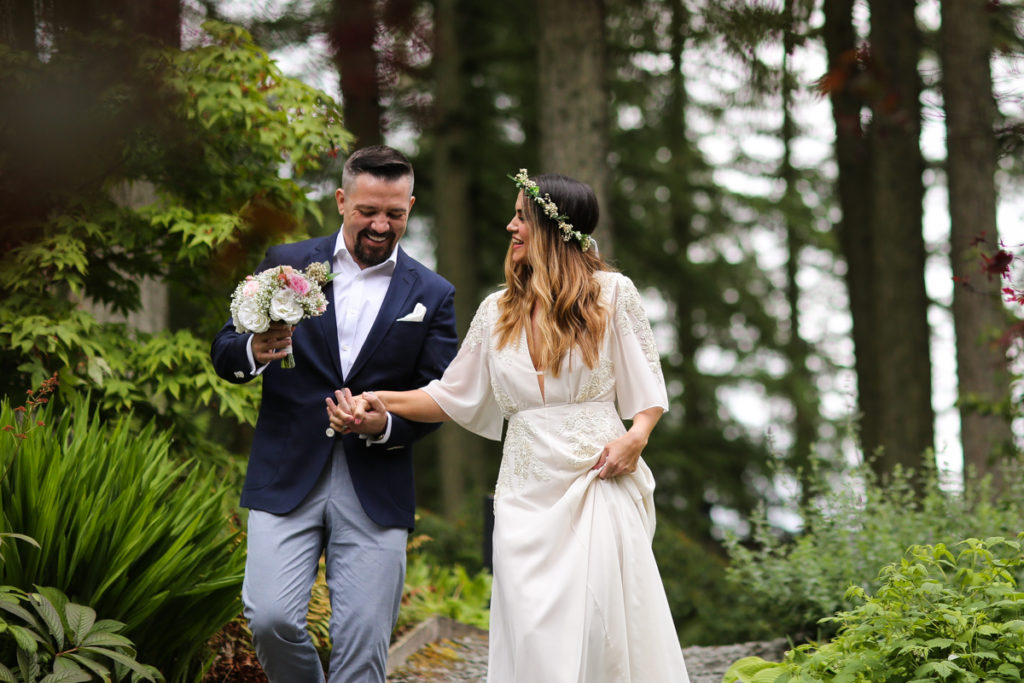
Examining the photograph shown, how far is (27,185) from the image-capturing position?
5.18 metres

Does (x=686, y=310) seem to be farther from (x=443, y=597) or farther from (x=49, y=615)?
(x=49, y=615)

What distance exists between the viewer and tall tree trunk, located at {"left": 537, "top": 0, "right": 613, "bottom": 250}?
9672 mm

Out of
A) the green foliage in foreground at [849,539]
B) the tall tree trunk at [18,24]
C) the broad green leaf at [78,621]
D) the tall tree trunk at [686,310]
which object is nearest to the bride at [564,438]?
the broad green leaf at [78,621]

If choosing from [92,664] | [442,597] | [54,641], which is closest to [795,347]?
[442,597]

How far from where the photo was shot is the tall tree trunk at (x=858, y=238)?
11.6 metres

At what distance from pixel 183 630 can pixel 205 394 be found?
1328 millimetres

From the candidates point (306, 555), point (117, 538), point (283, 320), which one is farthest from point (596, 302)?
point (117, 538)

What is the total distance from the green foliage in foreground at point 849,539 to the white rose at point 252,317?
141 inches

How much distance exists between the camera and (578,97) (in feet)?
31.9

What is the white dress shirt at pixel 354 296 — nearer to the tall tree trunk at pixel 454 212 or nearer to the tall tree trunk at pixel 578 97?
the tall tree trunk at pixel 578 97

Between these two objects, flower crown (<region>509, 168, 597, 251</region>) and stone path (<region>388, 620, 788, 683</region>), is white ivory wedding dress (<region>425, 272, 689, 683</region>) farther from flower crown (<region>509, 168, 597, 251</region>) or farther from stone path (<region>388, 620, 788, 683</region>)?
stone path (<region>388, 620, 788, 683</region>)

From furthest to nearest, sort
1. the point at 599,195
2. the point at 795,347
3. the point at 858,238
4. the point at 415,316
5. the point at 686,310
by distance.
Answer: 1. the point at 795,347
2. the point at 686,310
3. the point at 858,238
4. the point at 599,195
5. the point at 415,316

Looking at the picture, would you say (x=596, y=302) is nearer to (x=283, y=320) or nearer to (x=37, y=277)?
(x=283, y=320)

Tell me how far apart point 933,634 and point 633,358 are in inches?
56.9
